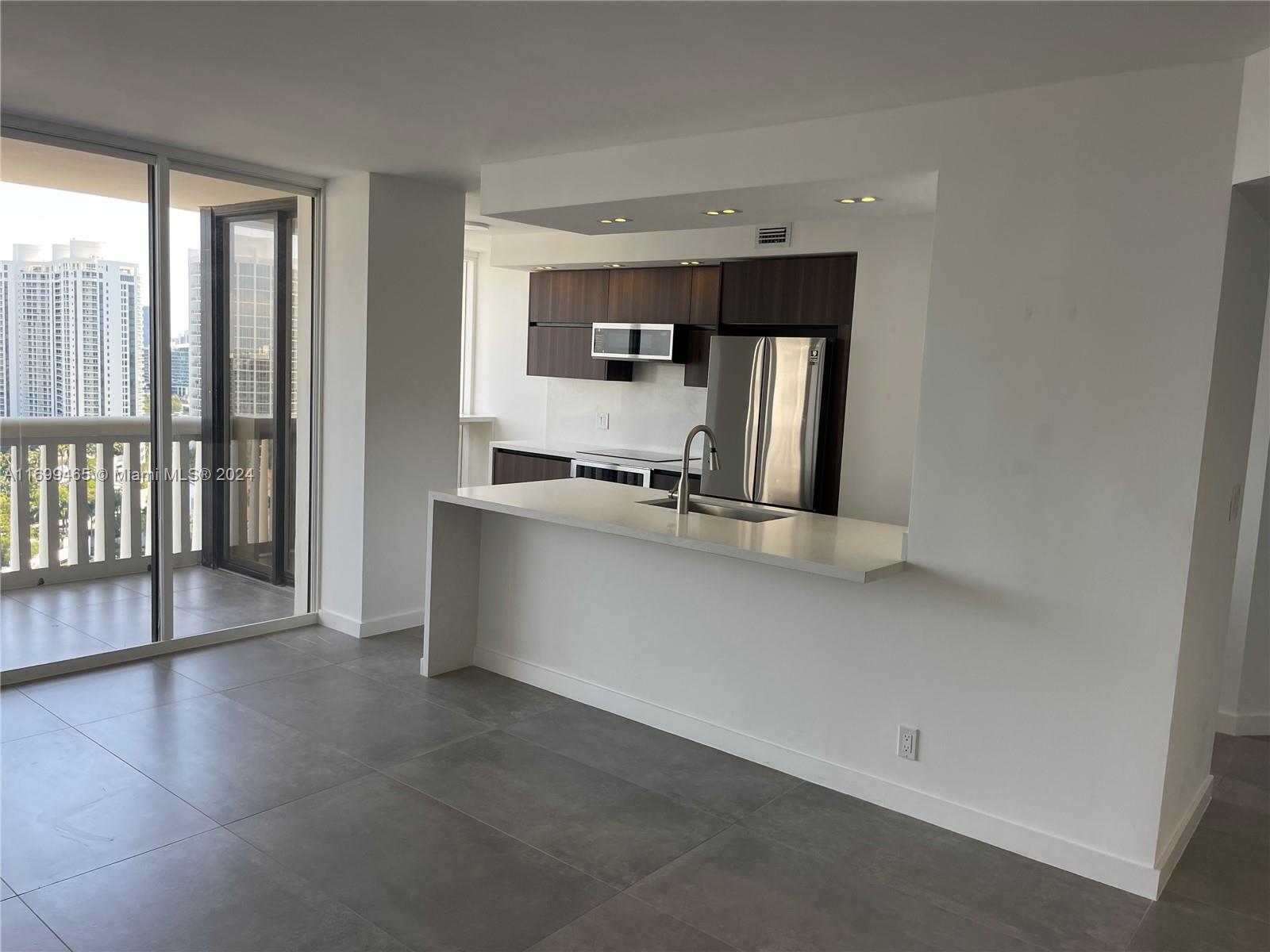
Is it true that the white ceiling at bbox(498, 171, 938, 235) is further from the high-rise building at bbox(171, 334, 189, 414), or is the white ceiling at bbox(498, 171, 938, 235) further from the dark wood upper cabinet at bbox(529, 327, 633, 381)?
the dark wood upper cabinet at bbox(529, 327, 633, 381)

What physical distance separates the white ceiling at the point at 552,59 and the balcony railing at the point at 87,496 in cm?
136

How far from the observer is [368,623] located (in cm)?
495

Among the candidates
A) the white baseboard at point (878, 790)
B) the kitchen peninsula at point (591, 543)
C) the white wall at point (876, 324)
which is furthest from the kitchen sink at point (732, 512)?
the white wall at point (876, 324)

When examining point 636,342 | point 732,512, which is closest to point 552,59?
point 732,512

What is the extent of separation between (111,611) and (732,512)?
9.80ft

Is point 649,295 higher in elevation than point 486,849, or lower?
higher

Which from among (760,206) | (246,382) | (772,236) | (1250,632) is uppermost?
(772,236)

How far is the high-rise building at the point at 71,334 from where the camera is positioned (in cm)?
382

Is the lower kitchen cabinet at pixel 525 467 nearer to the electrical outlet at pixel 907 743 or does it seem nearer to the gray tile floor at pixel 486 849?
the gray tile floor at pixel 486 849

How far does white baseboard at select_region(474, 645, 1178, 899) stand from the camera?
2768mm

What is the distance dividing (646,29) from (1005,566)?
194cm

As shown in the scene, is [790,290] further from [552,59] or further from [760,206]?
[552,59]

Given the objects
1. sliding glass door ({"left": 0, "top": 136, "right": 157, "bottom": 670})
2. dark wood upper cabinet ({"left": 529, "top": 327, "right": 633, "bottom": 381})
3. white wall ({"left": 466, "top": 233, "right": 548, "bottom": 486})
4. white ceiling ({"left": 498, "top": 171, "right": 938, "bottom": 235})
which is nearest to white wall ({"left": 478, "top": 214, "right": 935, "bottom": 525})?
dark wood upper cabinet ({"left": 529, "top": 327, "right": 633, "bottom": 381})

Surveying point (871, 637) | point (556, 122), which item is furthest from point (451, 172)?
point (871, 637)
